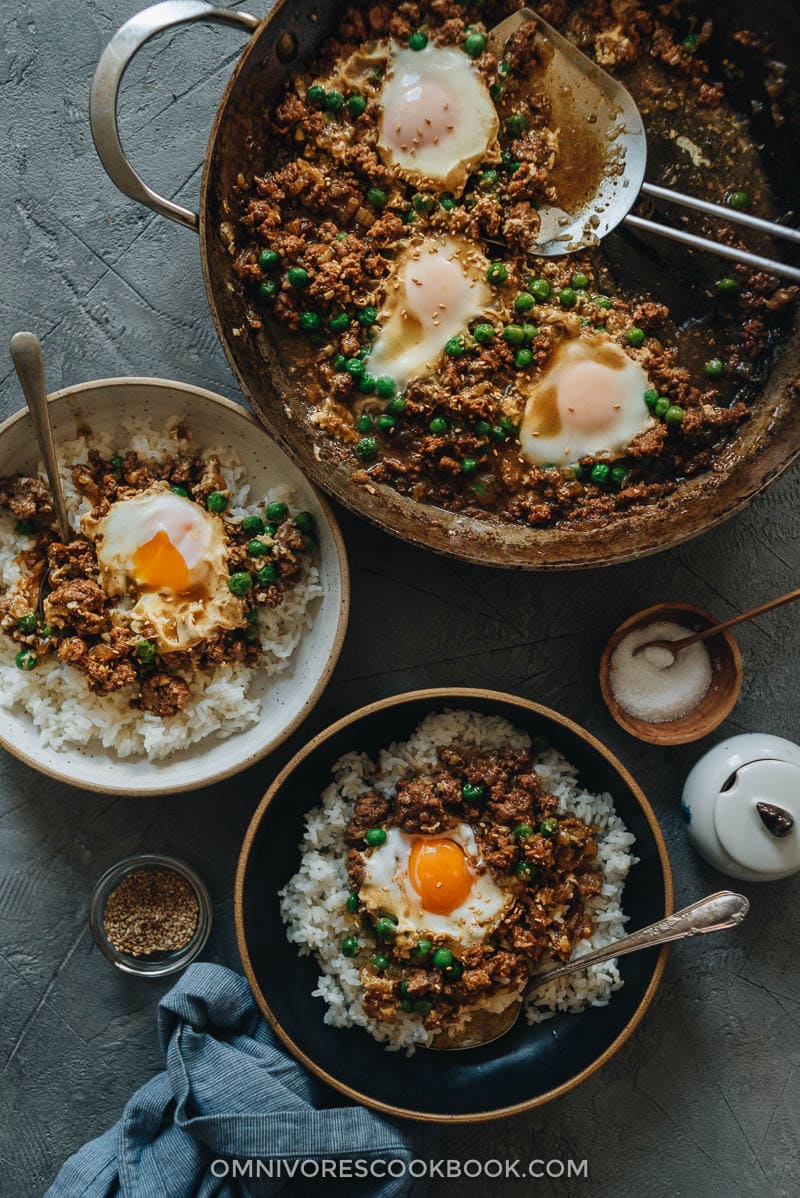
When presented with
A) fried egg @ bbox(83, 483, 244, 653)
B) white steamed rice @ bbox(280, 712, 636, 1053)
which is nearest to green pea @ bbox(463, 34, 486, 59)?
fried egg @ bbox(83, 483, 244, 653)

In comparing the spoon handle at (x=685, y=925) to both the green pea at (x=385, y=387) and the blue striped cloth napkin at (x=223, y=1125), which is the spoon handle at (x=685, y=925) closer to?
the blue striped cloth napkin at (x=223, y=1125)

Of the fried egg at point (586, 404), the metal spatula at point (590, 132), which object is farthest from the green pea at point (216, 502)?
the metal spatula at point (590, 132)

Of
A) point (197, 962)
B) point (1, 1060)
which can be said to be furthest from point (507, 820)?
point (1, 1060)

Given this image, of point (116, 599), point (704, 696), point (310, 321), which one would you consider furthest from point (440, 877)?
point (310, 321)

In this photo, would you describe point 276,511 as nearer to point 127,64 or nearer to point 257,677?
point 257,677

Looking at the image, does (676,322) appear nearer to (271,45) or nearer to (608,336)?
(608,336)

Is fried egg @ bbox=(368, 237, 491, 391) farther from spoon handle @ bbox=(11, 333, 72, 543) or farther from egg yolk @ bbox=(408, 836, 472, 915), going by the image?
egg yolk @ bbox=(408, 836, 472, 915)
